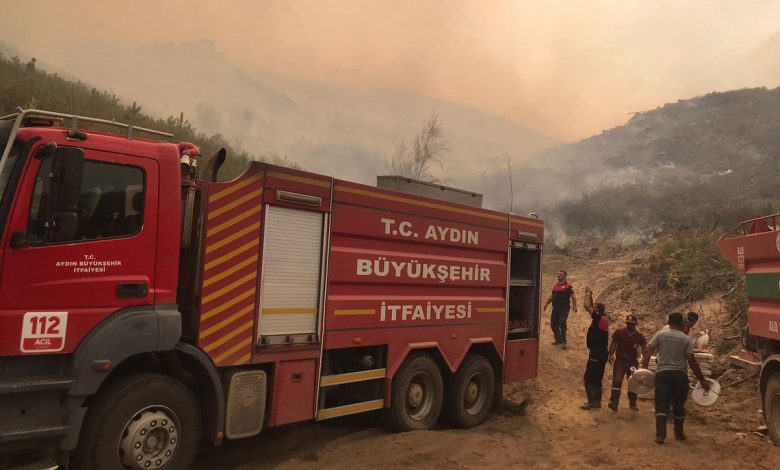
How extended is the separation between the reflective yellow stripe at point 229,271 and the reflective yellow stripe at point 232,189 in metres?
0.57

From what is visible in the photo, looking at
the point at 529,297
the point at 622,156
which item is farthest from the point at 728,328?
the point at 622,156

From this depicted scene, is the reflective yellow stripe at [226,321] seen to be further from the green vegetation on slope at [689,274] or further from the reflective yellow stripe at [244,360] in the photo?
the green vegetation on slope at [689,274]

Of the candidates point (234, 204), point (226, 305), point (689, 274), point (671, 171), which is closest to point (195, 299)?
point (226, 305)

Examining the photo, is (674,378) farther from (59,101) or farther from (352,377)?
(59,101)

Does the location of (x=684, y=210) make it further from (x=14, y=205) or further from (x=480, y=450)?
(x=14, y=205)

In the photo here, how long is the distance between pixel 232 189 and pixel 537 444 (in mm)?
4499

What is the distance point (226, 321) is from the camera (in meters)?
4.45

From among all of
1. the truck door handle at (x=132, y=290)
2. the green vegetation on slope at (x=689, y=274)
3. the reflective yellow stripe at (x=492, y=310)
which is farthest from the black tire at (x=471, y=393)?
the green vegetation on slope at (x=689, y=274)

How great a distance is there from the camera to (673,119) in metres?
46.1

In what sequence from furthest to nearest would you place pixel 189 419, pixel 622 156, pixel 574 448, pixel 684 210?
pixel 622 156, pixel 684 210, pixel 574 448, pixel 189 419

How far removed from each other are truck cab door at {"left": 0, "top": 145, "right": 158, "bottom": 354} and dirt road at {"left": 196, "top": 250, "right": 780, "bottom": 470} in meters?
1.93

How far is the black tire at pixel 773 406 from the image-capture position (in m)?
6.29

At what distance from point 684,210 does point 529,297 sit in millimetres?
16257

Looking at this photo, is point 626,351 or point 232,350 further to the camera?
point 626,351
